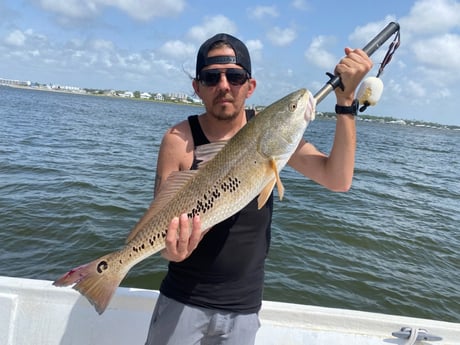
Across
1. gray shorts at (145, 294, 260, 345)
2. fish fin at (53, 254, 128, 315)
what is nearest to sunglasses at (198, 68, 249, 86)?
fish fin at (53, 254, 128, 315)

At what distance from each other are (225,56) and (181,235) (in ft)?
4.66

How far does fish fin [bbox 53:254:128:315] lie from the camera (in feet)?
8.89

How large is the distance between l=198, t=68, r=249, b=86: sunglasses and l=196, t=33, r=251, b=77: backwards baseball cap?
0.19 ft

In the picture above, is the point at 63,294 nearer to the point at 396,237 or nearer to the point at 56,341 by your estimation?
the point at 56,341

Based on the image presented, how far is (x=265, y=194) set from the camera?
2.88 meters

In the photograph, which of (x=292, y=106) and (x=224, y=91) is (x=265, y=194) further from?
(x=224, y=91)

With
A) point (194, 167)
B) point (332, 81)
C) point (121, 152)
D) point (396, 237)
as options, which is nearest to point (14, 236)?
point (194, 167)

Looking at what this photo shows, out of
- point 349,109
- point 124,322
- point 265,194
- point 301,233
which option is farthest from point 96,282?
point 301,233

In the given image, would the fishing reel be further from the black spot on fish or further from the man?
the black spot on fish

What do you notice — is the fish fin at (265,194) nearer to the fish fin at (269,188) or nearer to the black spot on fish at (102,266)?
the fish fin at (269,188)

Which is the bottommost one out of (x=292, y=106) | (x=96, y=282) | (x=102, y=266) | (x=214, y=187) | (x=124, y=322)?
(x=124, y=322)

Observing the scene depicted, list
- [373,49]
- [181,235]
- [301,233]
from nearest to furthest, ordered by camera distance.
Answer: [181,235] → [373,49] → [301,233]

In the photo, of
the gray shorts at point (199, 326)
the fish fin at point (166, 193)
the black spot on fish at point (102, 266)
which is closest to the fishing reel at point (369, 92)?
the fish fin at point (166, 193)

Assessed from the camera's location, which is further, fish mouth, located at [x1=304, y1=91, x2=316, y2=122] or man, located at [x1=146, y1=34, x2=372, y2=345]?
fish mouth, located at [x1=304, y1=91, x2=316, y2=122]
